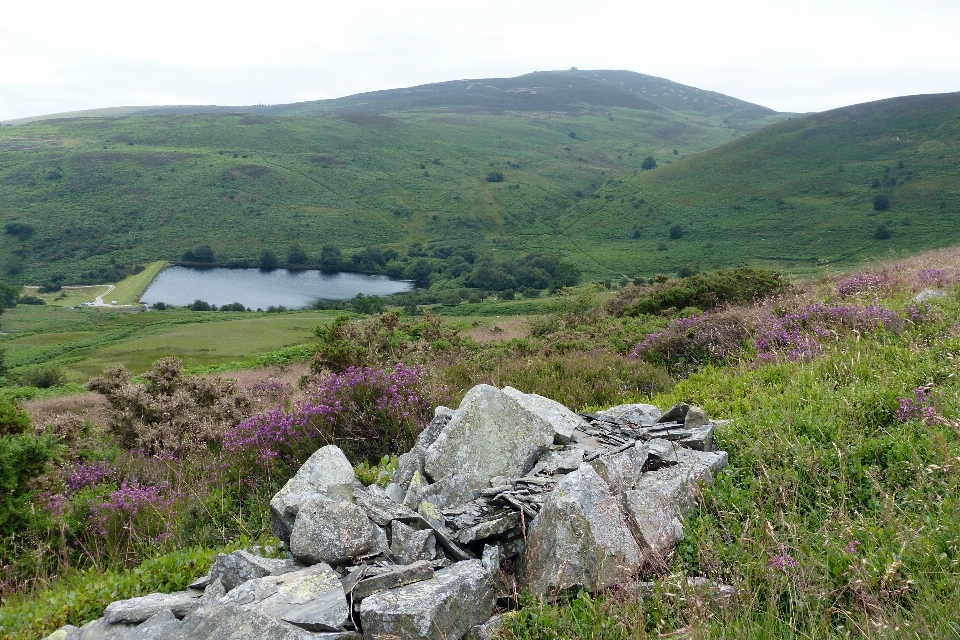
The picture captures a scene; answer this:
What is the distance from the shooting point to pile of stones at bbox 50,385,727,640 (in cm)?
351

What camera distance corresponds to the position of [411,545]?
4145 millimetres

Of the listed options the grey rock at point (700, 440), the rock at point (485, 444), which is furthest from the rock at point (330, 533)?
the grey rock at point (700, 440)

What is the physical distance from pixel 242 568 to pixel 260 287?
126990mm

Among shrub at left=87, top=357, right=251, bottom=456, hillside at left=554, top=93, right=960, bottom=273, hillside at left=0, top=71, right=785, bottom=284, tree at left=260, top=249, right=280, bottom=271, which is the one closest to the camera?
shrub at left=87, top=357, right=251, bottom=456

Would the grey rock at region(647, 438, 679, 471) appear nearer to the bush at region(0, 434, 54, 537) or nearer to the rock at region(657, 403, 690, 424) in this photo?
the rock at region(657, 403, 690, 424)

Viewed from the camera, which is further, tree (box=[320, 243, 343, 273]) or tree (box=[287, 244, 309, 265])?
tree (box=[287, 244, 309, 265])

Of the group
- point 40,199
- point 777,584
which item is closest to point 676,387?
point 777,584

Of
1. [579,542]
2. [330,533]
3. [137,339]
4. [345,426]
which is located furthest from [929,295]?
[137,339]

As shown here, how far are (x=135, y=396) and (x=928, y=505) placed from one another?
1309 cm

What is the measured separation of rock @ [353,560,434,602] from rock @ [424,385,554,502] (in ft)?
4.91

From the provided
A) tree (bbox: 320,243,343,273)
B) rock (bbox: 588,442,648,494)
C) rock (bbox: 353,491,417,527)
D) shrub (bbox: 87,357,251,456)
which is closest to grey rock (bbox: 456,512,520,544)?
rock (bbox: 353,491,417,527)

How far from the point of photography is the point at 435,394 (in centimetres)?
830

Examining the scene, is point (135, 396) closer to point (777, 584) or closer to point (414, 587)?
point (414, 587)

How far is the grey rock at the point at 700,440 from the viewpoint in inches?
208
